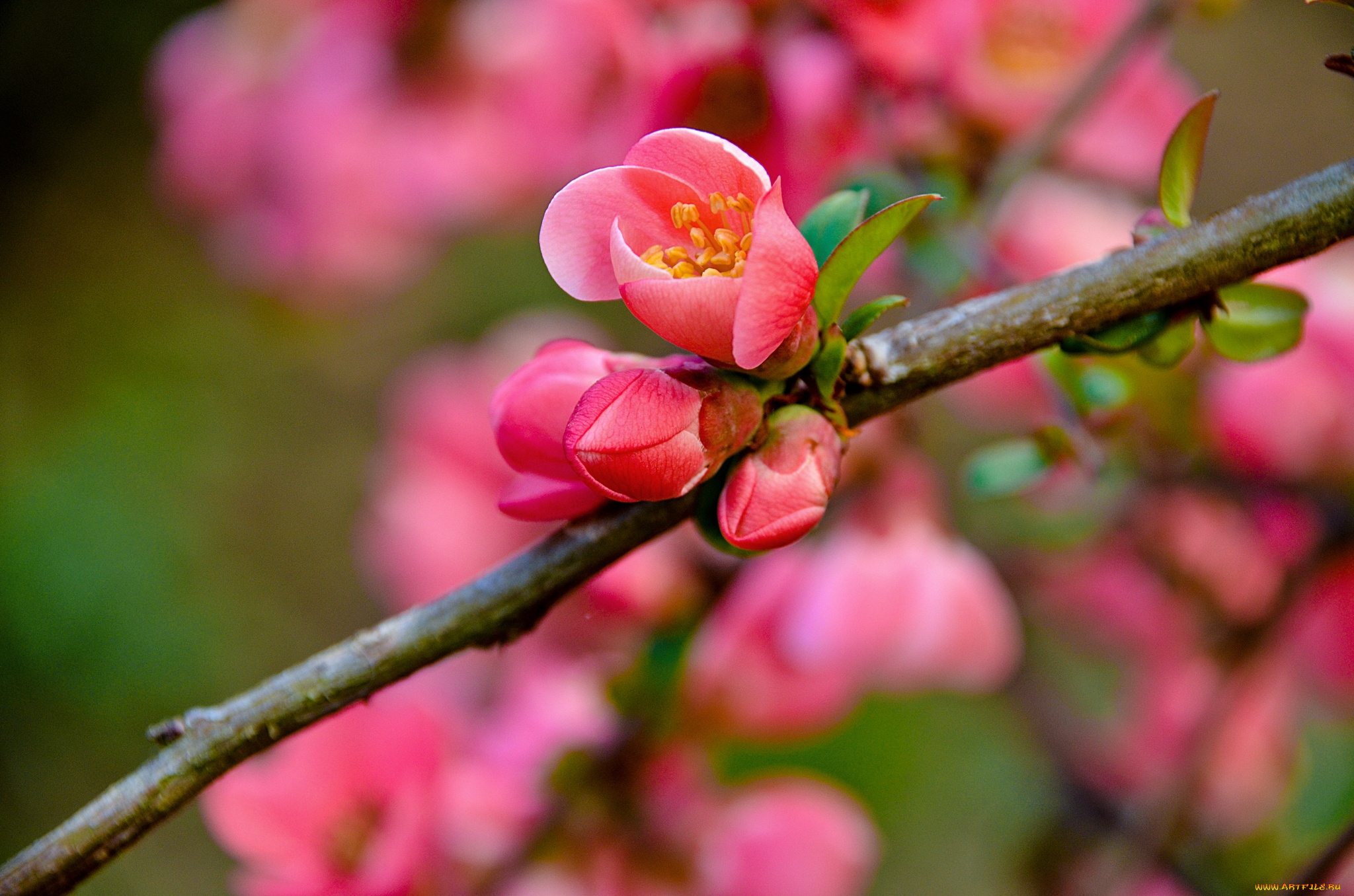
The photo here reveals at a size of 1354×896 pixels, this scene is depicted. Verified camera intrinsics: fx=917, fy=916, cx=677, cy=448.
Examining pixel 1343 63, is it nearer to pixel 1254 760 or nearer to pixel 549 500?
pixel 549 500

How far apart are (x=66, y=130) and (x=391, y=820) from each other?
176 cm

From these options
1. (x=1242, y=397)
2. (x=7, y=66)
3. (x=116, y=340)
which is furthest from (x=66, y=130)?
(x=1242, y=397)

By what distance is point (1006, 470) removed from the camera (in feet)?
1.10

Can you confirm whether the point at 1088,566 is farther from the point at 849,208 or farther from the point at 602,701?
the point at 849,208

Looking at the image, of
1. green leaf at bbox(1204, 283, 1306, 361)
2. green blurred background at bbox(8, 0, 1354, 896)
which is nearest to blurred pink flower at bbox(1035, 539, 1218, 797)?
green blurred background at bbox(8, 0, 1354, 896)

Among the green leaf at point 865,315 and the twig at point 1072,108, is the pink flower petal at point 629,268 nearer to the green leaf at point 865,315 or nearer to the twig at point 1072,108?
the green leaf at point 865,315

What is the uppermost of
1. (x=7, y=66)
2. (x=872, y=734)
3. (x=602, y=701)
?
(x=7, y=66)

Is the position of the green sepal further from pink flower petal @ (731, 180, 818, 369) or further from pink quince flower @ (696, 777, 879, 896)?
pink quince flower @ (696, 777, 879, 896)

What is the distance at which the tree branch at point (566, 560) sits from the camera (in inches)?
9.0

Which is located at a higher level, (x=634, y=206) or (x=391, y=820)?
(x=634, y=206)

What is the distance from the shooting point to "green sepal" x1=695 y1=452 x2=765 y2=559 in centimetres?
24

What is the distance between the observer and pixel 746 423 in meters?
0.23

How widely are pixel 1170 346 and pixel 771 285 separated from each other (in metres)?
0.14

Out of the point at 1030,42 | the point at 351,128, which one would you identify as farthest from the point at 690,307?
the point at 351,128
